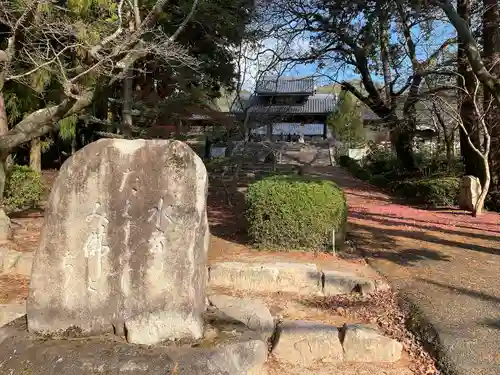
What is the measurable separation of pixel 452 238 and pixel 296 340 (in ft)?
17.3

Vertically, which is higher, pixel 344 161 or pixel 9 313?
pixel 344 161

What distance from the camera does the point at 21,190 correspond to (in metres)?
11.3

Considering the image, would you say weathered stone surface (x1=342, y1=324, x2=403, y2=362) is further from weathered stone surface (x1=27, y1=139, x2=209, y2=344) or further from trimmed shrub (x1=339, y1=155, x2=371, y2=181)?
trimmed shrub (x1=339, y1=155, x2=371, y2=181)

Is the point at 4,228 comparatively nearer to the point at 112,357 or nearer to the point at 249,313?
the point at 249,313

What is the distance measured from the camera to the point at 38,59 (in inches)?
321

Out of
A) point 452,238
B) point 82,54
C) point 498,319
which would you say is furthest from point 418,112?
point 498,319

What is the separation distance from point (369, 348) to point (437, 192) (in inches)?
399

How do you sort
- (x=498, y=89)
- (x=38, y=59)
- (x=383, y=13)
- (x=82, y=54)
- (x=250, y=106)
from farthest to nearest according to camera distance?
1. (x=383, y=13)
2. (x=250, y=106)
3. (x=498, y=89)
4. (x=82, y=54)
5. (x=38, y=59)

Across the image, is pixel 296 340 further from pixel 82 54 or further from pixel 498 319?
pixel 82 54

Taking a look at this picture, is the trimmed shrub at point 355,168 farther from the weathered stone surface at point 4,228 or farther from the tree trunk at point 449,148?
the weathered stone surface at point 4,228

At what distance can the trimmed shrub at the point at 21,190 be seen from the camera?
1112 centimetres

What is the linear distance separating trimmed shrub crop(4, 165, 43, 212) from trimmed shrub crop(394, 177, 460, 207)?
10.4 meters

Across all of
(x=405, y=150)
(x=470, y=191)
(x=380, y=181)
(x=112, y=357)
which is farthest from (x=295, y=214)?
(x=405, y=150)

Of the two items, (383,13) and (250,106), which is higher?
(383,13)
